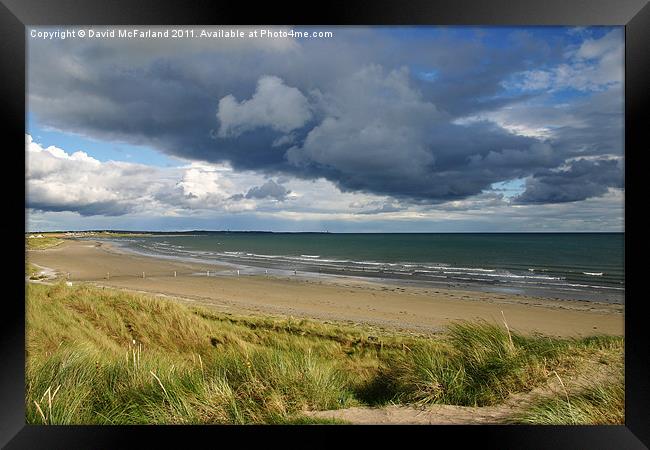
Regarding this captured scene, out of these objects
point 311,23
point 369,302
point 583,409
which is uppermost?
point 311,23

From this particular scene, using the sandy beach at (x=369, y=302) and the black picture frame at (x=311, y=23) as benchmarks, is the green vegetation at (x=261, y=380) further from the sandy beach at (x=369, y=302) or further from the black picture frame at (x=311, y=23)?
the sandy beach at (x=369, y=302)

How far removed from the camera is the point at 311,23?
9.23 ft

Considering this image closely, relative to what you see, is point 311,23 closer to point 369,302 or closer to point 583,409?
point 583,409

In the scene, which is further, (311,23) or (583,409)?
(583,409)

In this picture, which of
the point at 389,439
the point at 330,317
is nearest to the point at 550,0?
the point at 389,439

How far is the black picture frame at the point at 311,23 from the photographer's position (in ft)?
9.17

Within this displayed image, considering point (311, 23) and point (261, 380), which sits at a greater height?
point (311, 23)

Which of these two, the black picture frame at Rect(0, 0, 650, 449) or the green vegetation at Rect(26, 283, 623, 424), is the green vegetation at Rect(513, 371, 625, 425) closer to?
the black picture frame at Rect(0, 0, 650, 449)

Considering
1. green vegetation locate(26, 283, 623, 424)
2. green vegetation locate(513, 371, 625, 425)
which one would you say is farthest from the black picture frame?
green vegetation locate(26, 283, 623, 424)

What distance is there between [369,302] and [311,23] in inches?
568

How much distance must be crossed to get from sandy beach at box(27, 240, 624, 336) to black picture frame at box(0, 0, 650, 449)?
603 centimetres

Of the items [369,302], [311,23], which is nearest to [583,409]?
[311,23]

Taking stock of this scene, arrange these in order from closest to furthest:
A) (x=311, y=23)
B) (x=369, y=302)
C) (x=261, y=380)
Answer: (x=311, y=23) < (x=261, y=380) < (x=369, y=302)

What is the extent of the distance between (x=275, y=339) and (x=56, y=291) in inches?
154
